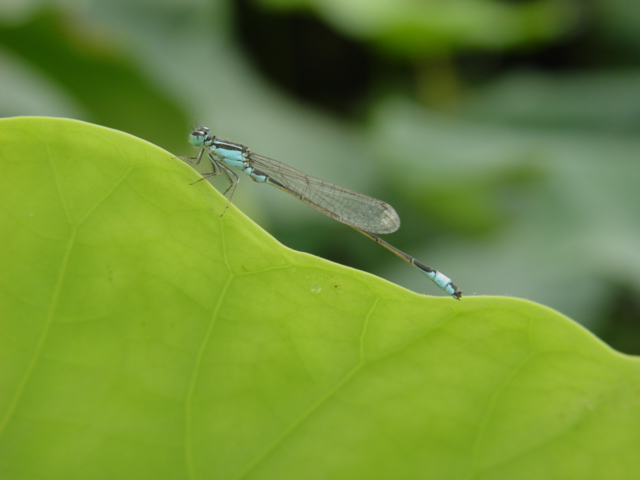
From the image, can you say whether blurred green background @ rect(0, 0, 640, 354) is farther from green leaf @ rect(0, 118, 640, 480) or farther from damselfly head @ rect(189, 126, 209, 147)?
green leaf @ rect(0, 118, 640, 480)

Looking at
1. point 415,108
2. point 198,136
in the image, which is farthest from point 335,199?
point 415,108

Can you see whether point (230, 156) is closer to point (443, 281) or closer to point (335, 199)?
point (335, 199)

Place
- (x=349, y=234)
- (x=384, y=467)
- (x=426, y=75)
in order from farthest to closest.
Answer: (x=426, y=75) → (x=349, y=234) → (x=384, y=467)

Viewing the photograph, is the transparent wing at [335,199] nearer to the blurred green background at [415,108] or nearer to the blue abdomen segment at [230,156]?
the blue abdomen segment at [230,156]

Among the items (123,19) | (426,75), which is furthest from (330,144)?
(123,19)

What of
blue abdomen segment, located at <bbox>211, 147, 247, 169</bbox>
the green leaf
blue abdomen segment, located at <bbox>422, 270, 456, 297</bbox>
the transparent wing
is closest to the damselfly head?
blue abdomen segment, located at <bbox>211, 147, 247, 169</bbox>

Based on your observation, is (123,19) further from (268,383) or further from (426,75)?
(268,383)
